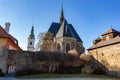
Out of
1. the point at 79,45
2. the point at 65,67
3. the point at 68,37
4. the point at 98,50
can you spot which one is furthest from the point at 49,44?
the point at 65,67

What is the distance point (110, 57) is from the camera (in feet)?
107

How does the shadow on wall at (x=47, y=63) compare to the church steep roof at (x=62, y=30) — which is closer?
the shadow on wall at (x=47, y=63)

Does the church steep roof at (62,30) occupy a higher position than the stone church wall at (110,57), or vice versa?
the church steep roof at (62,30)

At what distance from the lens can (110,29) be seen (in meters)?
39.4

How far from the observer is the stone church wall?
102 feet

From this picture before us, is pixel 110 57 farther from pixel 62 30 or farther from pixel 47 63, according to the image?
pixel 62 30

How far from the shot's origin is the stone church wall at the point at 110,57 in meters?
31.0

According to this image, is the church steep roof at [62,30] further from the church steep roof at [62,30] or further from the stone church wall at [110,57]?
the stone church wall at [110,57]

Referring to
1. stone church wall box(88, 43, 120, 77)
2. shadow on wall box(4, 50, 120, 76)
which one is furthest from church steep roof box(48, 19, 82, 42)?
shadow on wall box(4, 50, 120, 76)

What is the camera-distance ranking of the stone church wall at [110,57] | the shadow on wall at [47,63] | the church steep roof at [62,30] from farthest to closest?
the church steep roof at [62,30], the stone church wall at [110,57], the shadow on wall at [47,63]

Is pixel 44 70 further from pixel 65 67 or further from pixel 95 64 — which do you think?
pixel 95 64

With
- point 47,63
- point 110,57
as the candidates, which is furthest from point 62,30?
point 47,63

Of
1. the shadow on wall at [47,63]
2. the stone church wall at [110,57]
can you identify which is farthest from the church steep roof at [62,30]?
the shadow on wall at [47,63]

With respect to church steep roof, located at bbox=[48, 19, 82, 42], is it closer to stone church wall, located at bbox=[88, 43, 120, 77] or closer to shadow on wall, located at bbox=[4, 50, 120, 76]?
stone church wall, located at bbox=[88, 43, 120, 77]
